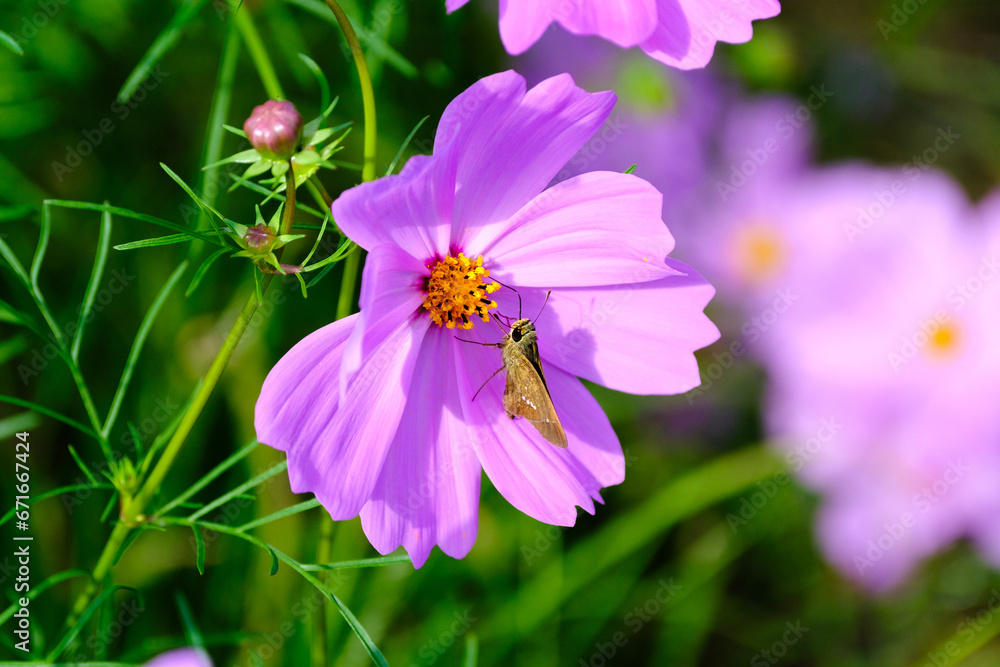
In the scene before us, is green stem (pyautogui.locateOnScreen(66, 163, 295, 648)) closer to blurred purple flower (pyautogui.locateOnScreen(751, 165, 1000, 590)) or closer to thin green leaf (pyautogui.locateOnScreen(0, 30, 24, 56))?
thin green leaf (pyautogui.locateOnScreen(0, 30, 24, 56))

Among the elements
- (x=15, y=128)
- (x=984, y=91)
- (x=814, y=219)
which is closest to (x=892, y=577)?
(x=814, y=219)

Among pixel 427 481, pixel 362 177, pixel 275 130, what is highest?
pixel 275 130

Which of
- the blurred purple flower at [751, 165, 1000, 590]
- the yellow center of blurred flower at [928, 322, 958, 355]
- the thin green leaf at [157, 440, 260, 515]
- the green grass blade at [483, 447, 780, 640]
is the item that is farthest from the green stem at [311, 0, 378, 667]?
the yellow center of blurred flower at [928, 322, 958, 355]

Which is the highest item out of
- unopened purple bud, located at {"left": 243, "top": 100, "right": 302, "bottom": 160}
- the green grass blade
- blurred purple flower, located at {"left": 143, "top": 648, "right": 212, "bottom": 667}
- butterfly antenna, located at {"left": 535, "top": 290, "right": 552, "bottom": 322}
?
unopened purple bud, located at {"left": 243, "top": 100, "right": 302, "bottom": 160}

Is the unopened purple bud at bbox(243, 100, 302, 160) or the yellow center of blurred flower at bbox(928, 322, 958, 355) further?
the yellow center of blurred flower at bbox(928, 322, 958, 355)

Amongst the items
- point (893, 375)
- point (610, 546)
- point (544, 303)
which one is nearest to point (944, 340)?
point (893, 375)

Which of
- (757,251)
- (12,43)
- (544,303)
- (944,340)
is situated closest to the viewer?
(12,43)

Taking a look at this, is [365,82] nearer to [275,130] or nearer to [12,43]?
[275,130]

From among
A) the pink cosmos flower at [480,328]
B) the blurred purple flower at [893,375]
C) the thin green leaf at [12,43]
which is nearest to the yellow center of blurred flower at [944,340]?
the blurred purple flower at [893,375]

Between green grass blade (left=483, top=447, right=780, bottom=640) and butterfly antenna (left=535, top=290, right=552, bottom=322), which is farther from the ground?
butterfly antenna (left=535, top=290, right=552, bottom=322)
